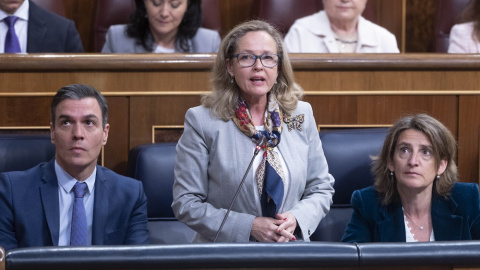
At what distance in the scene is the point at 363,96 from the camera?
71.1 inches

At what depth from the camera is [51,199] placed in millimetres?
1371

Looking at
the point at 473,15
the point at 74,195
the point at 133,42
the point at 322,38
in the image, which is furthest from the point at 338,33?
the point at 74,195

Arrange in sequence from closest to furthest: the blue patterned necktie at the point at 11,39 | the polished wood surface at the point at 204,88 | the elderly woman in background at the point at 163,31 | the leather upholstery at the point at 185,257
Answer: the leather upholstery at the point at 185,257 → the polished wood surface at the point at 204,88 → the blue patterned necktie at the point at 11,39 → the elderly woman in background at the point at 163,31

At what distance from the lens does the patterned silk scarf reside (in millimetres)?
1321

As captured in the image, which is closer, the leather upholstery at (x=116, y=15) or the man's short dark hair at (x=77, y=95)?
the man's short dark hair at (x=77, y=95)

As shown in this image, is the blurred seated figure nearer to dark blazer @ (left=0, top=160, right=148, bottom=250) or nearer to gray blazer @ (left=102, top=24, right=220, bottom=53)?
gray blazer @ (left=102, top=24, right=220, bottom=53)

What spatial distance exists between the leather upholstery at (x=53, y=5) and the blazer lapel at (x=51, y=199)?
1.01 metres

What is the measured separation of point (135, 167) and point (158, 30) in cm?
61

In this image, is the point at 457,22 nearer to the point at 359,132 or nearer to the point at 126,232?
the point at 359,132

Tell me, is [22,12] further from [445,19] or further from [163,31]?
[445,19]

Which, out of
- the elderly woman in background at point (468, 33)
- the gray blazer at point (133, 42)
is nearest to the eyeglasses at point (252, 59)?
the gray blazer at point (133, 42)

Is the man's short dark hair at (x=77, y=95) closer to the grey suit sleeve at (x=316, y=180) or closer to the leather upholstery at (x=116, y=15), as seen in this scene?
the grey suit sleeve at (x=316, y=180)

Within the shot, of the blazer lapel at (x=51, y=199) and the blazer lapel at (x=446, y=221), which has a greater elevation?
the blazer lapel at (x=51, y=199)

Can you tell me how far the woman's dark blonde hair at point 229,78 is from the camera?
1.38 meters
